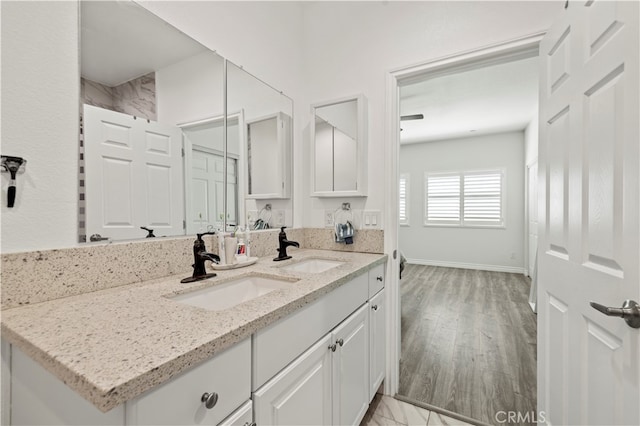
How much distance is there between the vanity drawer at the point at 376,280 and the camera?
1.53 meters

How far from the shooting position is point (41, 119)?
32.7 inches

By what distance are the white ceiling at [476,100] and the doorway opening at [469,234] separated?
0.05 ft

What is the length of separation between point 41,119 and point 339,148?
147 centimetres

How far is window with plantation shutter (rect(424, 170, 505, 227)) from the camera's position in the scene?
5266 mm

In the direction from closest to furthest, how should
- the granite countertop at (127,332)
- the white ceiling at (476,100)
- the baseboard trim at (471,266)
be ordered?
the granite countertop at (127,332) < the white ceiling at (476,100) < the baseboard trim at (471,266)

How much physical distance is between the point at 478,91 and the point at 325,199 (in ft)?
9.34

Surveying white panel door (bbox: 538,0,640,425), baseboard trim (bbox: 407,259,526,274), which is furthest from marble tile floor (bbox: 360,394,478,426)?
baseboard trim (bbox: 407,259,526,274)

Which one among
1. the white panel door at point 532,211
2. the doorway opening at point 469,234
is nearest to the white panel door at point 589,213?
the doorway opening at point 469,234

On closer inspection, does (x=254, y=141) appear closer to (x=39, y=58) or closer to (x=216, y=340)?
(x=39, y=58)

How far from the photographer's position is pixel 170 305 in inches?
31.4

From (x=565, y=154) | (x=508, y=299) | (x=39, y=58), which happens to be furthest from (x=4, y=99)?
(x=508, y=299)

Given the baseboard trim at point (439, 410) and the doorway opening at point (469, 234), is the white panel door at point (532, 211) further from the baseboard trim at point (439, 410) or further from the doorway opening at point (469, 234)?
the baseboard trim at point (439, 410)

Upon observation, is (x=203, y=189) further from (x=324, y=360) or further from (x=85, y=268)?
(x=324, y=360)

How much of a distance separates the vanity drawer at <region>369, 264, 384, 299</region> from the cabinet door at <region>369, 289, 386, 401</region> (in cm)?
3
